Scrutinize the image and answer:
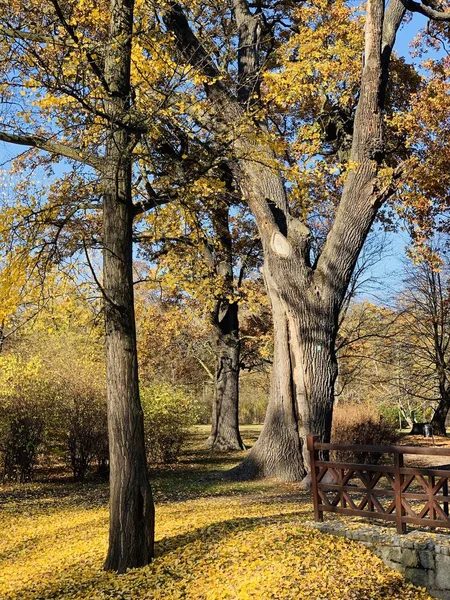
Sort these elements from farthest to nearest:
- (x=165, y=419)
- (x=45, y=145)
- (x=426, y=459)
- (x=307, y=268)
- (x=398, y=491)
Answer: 1. (x=426, y=459)
2. (x=165, y=419)
3. (x=307, y=268)
4. (x=398, y=491)
5. (x=45, y=145)

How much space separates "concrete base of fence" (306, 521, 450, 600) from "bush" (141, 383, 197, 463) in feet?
28.0

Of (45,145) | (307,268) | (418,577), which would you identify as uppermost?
(45,145)

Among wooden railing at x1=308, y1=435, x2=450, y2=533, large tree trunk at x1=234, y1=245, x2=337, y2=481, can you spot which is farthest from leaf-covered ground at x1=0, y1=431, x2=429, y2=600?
large tree trunk at x1=234, y1=245, x2=337, y2=481

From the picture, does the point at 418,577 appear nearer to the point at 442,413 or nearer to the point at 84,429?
the point at 84,429

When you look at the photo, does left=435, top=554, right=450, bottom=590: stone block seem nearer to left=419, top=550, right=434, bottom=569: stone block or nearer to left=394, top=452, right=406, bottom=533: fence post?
left=419, top=550, right=434, bottom=569: stone block

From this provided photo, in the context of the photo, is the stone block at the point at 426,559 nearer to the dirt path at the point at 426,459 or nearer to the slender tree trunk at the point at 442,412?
the dirt path at the point at 426,459

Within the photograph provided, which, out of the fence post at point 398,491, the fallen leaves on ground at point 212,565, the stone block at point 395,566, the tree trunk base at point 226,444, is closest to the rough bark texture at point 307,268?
the fallen leaves on ground at point 212,565

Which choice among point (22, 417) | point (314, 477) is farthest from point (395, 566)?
point (22, 417)

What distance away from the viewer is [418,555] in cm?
536

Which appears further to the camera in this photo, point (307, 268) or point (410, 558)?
point (307, 268)

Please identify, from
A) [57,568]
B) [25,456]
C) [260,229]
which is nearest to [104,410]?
[25,456]

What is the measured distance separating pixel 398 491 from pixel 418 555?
1.89ft

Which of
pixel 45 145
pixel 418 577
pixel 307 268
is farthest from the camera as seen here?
pixel 307 268

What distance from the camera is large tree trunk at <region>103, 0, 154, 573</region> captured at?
16.5ft
